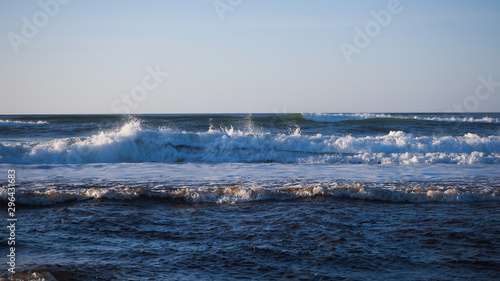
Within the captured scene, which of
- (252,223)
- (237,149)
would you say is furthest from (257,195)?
(237,149)

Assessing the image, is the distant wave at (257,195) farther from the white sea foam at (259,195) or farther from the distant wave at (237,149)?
the distant wave at (237,149)

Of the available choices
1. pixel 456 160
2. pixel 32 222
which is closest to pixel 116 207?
pixel 32 222

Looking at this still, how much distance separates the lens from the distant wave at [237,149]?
1438 cm

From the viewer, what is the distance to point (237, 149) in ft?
52.7

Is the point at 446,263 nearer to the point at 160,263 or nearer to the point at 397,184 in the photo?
the point at 160,263

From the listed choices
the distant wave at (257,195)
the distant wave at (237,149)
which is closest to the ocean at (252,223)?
the distant wave at (257,195)

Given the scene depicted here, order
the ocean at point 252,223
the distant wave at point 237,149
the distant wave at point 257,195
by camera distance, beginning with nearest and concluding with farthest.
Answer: the ocean at point 252,223
the distant wave at point 257,195
the distant wave at point 237,149

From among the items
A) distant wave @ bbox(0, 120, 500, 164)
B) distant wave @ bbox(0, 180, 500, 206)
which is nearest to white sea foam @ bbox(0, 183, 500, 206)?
distant wave @ bbox(0, 180, 500, 206)

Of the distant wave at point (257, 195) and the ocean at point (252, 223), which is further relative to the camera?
the distant wave at point (257, 195)

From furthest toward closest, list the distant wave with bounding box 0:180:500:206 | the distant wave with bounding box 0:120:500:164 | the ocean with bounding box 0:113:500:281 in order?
the distant wave with bounding box 0:120:500:164
the distant wave with bounding box 0:180:500:206
the ocean with bounding box 0:113:500:281

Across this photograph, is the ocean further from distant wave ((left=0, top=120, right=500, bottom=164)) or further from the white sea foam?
distant wave ((left=0, top=120, right=500, bottom=164))

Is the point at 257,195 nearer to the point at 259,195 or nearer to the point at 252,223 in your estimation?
the point at 259,195

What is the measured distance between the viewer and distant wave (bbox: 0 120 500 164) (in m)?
14.4

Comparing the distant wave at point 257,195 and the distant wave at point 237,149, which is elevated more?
the distant wave at point 237,149
